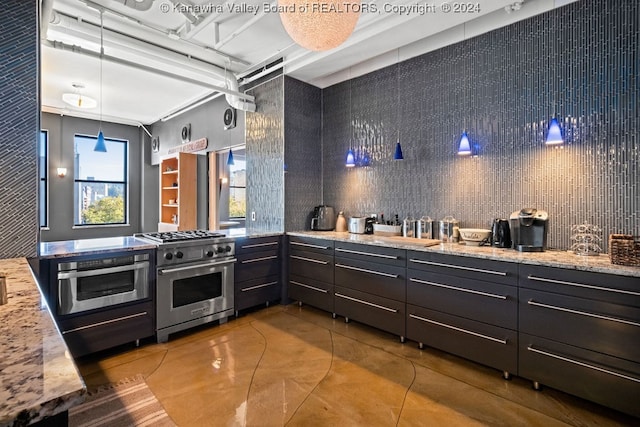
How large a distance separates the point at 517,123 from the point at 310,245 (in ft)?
7.84

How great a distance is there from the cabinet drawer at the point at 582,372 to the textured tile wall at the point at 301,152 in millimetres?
2783

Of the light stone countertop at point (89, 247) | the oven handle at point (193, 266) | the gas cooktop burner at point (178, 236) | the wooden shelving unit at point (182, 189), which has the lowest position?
the oven handle at point (193, 266)

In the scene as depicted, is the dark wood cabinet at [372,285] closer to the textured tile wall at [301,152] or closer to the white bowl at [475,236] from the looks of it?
the white bowl at [475,236]

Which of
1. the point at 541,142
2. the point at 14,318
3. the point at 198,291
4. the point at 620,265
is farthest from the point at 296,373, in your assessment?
the point at 541,142

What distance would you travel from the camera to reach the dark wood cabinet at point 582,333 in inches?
74.9

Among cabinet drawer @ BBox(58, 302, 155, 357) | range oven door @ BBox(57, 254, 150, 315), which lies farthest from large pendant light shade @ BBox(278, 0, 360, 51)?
cabinet drawer @ BBox(58, 302, 155, 357)

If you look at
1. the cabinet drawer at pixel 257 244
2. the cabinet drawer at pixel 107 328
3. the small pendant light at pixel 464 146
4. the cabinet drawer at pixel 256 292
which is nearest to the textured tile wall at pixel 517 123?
the small pendant light at pixel 464 146

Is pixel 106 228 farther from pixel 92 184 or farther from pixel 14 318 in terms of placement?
pixel 14 318

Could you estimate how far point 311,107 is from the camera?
4.47 m

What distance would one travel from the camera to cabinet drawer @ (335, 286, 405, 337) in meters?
3.01

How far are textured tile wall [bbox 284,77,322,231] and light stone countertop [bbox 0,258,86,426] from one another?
10.3 ft

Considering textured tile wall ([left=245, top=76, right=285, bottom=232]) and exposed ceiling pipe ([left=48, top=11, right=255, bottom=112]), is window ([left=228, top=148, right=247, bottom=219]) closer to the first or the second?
textured tile wall ([left=245, top=76, right=285, bottom=232])

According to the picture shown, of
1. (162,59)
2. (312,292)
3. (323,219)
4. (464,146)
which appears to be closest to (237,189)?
(323,219)

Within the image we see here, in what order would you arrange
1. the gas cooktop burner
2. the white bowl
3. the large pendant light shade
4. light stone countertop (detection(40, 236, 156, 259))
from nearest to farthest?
the large pendant light shade → light stone countertop (detection(40, 236, 156, 259)) → the white bowl → the gas cooktop burner
